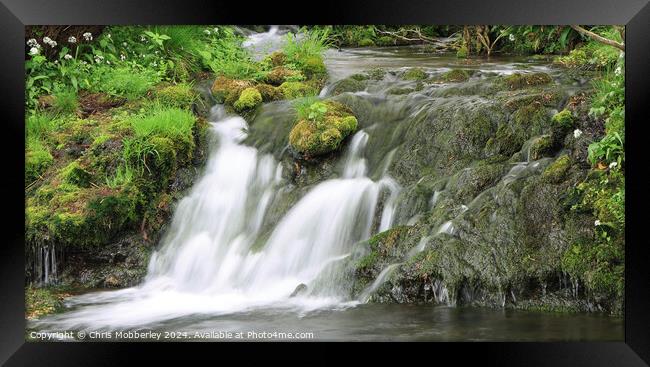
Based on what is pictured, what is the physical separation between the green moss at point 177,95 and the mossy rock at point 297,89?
0.67 m

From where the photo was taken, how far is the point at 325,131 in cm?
563

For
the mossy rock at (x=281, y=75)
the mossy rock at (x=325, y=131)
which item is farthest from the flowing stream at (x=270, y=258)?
the mossy rock at (x=281, y=75)

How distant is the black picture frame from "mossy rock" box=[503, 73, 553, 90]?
65cm

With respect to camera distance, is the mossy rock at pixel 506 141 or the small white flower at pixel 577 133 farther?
the mossy rock at pixel 506 141

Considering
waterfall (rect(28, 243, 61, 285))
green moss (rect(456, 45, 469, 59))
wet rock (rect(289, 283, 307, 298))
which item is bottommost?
wet rock (rect(289, 283, 307, 298))

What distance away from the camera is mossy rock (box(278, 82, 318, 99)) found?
5.70 metres

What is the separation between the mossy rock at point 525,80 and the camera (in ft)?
17.8

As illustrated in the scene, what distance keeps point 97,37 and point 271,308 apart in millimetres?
2297

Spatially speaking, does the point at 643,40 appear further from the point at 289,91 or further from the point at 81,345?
the point at 81,345

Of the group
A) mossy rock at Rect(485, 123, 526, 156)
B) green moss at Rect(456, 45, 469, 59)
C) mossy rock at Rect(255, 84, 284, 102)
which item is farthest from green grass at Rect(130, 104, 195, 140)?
mossy rock at Rect(485, 123, 526, 156)

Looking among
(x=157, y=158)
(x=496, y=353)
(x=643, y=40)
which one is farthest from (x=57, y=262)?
(x=643, y=40)

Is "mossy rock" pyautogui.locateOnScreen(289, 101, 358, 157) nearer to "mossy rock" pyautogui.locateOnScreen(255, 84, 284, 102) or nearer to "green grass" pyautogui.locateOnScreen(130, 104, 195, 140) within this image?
"mossy rock" pyautogui.locateOnScreen(255, 84, 284, 102)

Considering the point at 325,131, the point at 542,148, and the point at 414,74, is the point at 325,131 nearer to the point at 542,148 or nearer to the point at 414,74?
the point at 414,74

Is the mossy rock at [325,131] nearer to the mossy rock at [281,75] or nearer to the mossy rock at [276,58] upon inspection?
the mossy rock at [281,75]
